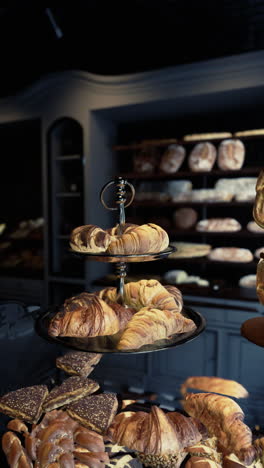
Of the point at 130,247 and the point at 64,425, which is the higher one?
the point at 130,247

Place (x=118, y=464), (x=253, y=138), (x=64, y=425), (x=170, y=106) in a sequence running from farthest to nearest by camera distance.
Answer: (x=170, y=106)
(x=253, y=138)
(x=64, y=425)
(x=118, y=464)

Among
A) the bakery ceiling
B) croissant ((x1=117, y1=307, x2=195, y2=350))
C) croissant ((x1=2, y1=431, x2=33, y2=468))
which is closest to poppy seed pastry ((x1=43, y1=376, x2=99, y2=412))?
croissant ((x1=2, y1=431, x2=33, y2=468))

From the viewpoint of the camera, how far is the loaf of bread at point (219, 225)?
102 inches

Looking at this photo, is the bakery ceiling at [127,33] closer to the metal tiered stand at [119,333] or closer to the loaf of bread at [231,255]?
the loaf of bread at [231,255]

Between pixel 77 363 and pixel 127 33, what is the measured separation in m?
2.79

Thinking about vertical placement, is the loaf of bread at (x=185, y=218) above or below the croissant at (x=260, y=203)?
below

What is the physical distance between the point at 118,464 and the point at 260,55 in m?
2.29

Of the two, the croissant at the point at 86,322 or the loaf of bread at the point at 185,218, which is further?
the loaf of bread at the point at 185,218

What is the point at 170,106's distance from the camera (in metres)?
2.66

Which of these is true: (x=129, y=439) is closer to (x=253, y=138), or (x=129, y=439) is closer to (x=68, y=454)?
(x=68, y=454)

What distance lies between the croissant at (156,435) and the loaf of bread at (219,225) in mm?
1911

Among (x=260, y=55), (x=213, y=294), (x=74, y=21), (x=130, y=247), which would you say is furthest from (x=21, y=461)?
(x=74, y=21)

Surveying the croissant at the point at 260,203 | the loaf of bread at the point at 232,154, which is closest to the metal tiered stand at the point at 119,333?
the croissant at the point at 260,203

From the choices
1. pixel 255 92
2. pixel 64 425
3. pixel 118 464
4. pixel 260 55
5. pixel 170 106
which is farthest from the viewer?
pixel 170 106
